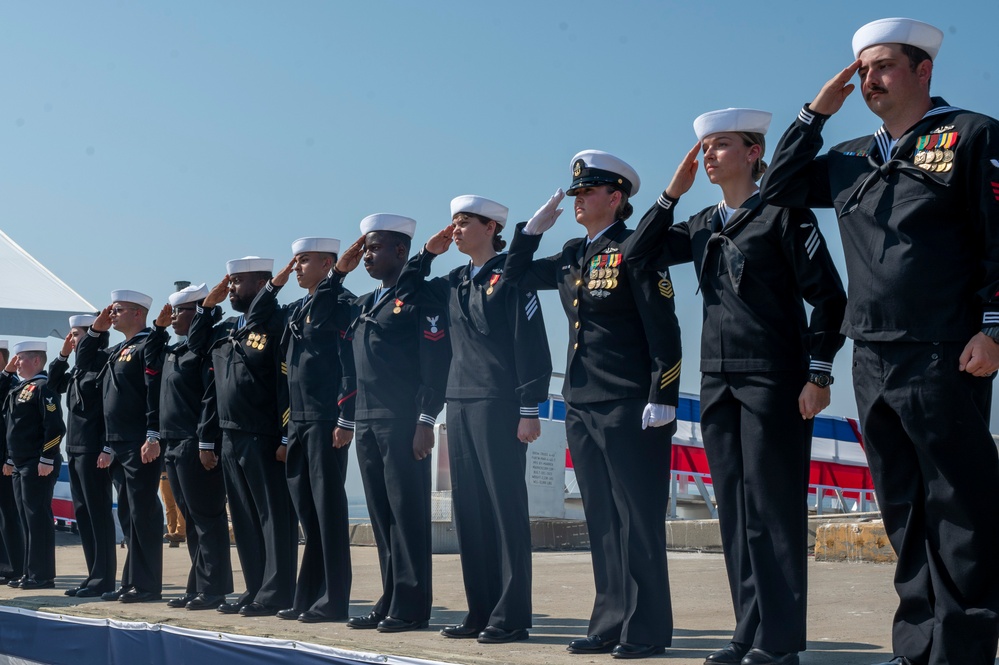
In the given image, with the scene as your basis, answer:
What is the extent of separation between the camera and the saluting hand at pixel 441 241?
594 cm

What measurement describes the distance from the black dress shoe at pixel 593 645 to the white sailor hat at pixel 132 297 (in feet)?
16.3

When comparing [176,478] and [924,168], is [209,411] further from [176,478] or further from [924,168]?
[924,168]

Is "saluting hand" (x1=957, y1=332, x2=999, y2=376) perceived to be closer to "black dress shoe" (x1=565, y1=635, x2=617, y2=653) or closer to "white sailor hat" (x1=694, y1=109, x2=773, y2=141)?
"white sailor hat" (x1=694, y1=109, x2=773, y2=141)

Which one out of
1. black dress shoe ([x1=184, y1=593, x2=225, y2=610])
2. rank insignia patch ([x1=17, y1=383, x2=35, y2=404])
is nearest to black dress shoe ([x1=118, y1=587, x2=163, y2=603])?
black dress shoe ([x1=184, y1=593, x2=225, y2=610])

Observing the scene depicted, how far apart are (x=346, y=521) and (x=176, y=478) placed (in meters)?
1.79

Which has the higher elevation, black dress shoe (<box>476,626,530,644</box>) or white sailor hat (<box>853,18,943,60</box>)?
white sailor hat (<box>853,18,943,60</box>)

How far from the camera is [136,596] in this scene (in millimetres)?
7648

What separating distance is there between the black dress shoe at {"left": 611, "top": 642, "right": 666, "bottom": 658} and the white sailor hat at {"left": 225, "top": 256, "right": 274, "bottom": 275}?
3.81 m

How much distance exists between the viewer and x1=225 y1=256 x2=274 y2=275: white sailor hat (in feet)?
24.0

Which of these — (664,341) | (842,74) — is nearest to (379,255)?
(664,341)

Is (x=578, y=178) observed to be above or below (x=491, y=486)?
above

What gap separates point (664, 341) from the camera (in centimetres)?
462

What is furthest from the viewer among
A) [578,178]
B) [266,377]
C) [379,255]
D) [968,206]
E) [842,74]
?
[266,377]

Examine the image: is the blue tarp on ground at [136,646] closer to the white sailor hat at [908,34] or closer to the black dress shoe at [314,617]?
the black dress shoe at [314,617]
